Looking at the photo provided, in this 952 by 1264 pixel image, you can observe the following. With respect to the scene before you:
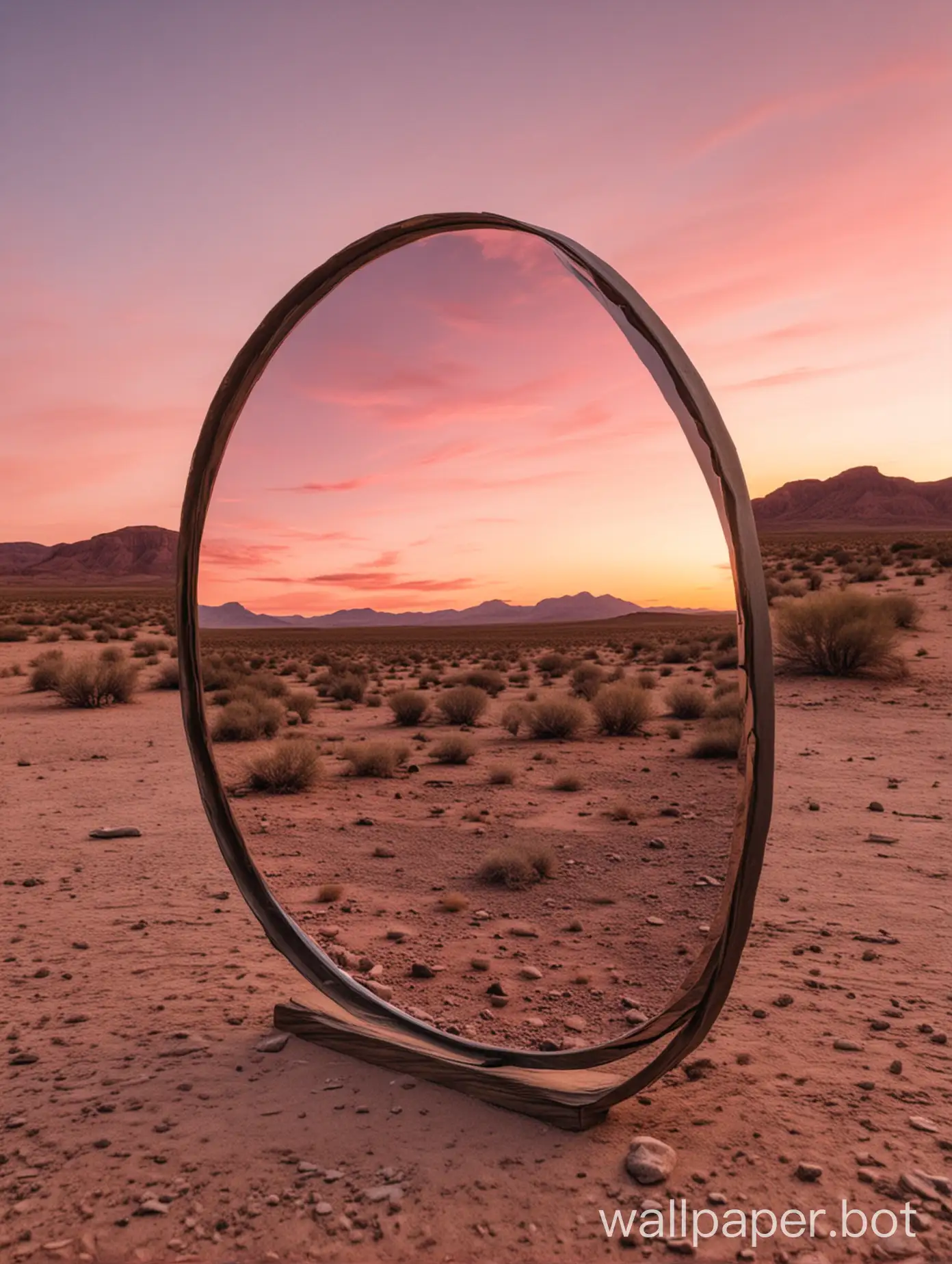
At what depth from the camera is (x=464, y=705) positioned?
1683 cm

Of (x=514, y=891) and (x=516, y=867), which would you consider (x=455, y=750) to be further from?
(x=514, y=891)

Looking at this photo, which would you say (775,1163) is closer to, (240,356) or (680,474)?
(680,474)

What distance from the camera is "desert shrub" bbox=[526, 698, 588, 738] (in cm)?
1466

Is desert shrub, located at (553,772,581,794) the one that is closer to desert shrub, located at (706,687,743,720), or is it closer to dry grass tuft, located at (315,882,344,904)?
desert shrub, located at (706,687,743,720)

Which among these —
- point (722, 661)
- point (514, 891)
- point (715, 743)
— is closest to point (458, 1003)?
point (514, 891)

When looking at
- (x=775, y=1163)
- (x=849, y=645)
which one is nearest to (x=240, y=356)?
(x=775, y=1163)

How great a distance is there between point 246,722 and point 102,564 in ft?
492

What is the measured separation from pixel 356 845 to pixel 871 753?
822cm

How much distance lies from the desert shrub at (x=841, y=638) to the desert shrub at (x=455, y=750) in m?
10.6

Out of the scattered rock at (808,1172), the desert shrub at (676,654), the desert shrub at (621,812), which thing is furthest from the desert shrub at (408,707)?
the scattered rock at (808,1172)

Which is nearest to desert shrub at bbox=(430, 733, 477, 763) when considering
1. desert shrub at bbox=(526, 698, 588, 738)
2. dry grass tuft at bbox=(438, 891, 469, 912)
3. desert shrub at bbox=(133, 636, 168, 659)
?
desert shrub at bbox=(526, 698, 588, 738)

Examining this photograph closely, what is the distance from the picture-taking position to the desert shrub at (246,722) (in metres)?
14.3

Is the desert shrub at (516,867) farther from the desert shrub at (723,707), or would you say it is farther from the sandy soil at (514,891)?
the desert shrub at (723,707)

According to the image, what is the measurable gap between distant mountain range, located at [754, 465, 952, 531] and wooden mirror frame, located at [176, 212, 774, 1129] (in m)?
155
